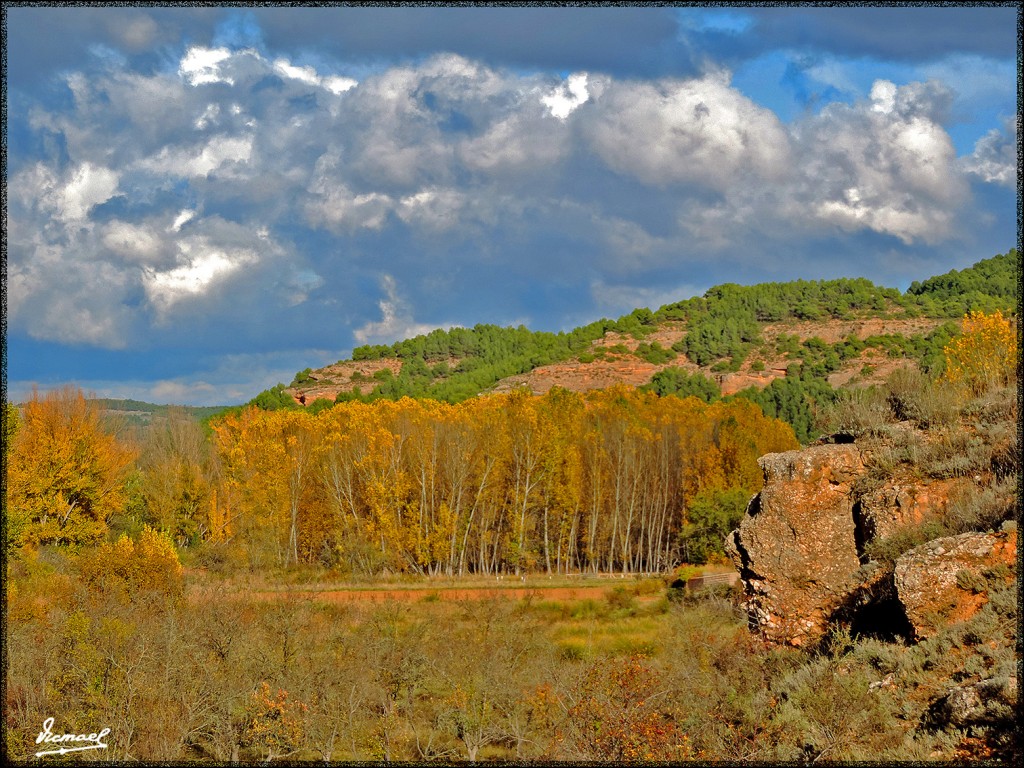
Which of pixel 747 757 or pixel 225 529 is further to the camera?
pixel 225 529

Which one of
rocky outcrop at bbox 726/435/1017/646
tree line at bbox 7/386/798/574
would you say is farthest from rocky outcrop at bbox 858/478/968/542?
tree line at bbox 7/386/798/574

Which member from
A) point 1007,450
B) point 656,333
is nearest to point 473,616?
point 1007,450

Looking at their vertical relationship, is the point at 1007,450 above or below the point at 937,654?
above

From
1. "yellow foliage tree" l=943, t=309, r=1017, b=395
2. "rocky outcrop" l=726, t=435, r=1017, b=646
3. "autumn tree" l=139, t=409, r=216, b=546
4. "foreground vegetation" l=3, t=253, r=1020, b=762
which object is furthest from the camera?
"autumn tree" l=139, t=409, r=216, b=546

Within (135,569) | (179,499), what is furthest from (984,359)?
(179,499)

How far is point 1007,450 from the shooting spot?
14148 mm

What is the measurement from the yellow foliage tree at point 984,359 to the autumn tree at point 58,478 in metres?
39.4

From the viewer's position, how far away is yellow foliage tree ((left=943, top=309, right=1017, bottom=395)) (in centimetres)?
1914

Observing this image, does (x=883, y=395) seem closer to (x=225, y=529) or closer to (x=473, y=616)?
(x=473, y=616)

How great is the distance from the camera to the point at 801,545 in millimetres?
15570

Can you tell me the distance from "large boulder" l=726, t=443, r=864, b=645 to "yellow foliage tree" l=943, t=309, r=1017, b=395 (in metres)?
4.96

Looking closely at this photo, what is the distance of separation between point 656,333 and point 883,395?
165268 mm
